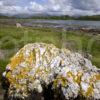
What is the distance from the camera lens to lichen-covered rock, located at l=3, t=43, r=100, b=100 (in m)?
11.4

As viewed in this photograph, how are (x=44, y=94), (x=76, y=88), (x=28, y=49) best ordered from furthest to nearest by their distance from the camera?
(x=28, y=49), (x=44, y=94), (x=76, y=88)

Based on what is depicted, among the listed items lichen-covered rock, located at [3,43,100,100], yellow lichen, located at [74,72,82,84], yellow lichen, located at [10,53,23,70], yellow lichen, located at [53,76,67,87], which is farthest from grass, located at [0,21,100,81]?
yellow lichen, located at [74,72,82,84]

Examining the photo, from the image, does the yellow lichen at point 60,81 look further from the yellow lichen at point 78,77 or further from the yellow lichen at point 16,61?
the yellow lichen at point 16,61

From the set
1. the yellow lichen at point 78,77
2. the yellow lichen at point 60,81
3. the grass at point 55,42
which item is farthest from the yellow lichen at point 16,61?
the grass at point 55,42

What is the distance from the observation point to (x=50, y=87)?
470 inches

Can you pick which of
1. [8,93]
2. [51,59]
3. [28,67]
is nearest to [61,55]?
[51,59]

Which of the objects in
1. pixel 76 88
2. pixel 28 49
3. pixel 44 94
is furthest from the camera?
pixel 28 49

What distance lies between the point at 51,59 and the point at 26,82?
4.06 feet

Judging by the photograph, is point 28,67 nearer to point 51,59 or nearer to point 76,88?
point 51,59

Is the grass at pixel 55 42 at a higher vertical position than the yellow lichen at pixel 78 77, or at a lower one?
lower

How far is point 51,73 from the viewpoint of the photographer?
12.0m

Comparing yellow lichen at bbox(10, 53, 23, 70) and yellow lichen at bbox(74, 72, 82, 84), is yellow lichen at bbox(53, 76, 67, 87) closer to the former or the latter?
yellow lichen at bbox(74, 72, 82, 84)

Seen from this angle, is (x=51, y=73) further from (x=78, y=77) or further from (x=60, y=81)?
(x=78, y=77)

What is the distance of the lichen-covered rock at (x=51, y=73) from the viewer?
37.3 feet
